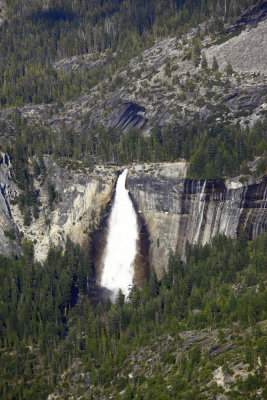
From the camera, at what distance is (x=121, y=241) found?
18100 centimetres

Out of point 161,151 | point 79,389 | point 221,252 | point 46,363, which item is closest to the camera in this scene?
point 79,389

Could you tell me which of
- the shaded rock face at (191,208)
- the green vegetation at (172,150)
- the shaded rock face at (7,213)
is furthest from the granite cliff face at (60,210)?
the shaded rock face at (191,208)

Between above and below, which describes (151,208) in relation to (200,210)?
below

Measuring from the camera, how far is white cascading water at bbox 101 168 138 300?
584 ft

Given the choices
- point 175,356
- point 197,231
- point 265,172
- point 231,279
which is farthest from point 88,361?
point 265,172

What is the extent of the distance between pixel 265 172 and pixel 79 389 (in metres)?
61.4

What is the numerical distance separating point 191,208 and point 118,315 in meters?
33.1

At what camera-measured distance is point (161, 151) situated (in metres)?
182

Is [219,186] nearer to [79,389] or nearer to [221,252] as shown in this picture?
[221,252]

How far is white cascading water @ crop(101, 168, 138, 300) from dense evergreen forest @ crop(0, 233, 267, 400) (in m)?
6.35

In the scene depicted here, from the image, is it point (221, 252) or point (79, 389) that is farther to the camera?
point (221, 252)

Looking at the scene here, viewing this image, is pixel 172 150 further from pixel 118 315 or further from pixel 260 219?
pixel 118 315

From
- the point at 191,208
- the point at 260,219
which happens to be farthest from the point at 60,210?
the point at 260,219

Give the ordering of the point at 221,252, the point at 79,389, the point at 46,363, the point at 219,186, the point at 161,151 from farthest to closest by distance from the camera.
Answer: the point at 161,151 < the point at 219,186 < the point at 221,252 < the point at 46,363 < the point at 79,389
